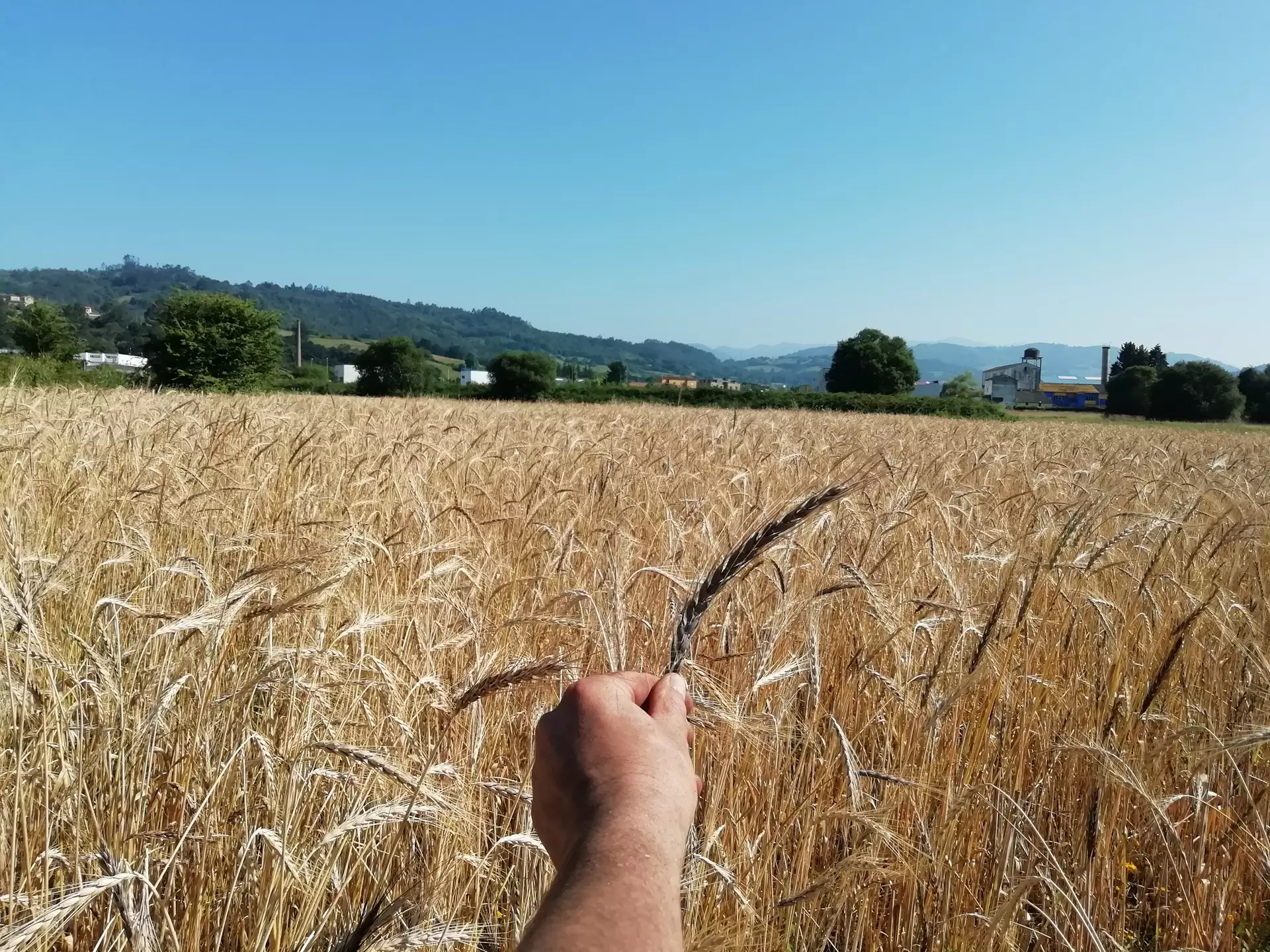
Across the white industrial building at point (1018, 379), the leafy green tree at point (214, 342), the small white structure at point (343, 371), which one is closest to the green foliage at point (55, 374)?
the leafy green tree at point (214, 342)

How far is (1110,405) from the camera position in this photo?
7106 centimetres

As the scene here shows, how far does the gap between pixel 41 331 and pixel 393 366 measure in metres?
27.9

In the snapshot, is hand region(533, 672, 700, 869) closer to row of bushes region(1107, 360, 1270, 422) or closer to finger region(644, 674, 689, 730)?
finger region(644, 674, 689, 730)

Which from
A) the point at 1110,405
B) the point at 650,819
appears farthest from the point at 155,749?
the point at 1110,405

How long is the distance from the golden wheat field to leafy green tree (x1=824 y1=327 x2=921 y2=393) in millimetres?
72535

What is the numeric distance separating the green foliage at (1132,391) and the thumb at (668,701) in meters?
77.4

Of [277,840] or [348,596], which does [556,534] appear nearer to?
[348,596]

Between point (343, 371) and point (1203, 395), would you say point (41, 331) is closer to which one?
point (1203, 395)

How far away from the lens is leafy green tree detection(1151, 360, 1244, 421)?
57.5 metres

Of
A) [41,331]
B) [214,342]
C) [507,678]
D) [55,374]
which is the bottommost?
[507,678]

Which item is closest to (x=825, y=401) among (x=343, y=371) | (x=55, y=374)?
(x=55, y=374)

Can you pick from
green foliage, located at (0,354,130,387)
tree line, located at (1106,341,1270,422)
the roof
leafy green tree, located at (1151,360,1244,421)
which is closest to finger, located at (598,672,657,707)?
green foliage, located at (0,354,130,387)

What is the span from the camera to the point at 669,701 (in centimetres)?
100

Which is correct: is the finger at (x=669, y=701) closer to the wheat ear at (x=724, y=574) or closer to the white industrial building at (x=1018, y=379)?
the wheat ear at (x=724, y=574)
